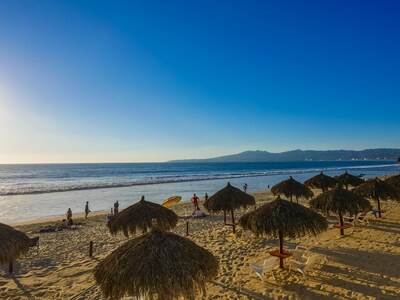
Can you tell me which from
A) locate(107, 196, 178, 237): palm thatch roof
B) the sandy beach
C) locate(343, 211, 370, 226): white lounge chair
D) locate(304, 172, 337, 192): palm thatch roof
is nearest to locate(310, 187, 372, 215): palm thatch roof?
the sandy beach

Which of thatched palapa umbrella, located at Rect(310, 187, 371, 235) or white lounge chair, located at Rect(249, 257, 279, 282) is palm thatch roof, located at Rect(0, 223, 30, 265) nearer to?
white lounge chair, located at Rect(249, 257, 279, 282)

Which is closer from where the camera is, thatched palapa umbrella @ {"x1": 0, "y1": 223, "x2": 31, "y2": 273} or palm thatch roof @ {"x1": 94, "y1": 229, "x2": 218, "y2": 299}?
palm thatch roof @ {"x1": 94, "y1": 229, "x2": 218, "y2": 299}

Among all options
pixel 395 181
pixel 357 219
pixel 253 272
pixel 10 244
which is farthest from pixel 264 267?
pixel 395 181

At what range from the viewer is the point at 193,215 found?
19.7 meters

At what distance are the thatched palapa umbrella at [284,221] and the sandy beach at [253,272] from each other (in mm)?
1193

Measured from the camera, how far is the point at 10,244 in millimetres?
8055

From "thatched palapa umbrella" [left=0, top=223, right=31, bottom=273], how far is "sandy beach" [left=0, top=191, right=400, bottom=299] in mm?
1108

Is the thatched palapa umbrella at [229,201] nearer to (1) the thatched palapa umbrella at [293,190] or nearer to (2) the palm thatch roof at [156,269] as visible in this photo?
(1) the thatched palapa umbrella at [293,190]

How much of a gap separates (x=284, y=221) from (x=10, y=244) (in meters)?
7.40

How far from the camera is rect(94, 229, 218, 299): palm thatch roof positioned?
510cm

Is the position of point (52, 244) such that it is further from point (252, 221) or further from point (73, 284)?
point (252, 221)

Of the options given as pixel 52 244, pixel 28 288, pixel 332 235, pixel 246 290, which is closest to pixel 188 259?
pixel 246 290

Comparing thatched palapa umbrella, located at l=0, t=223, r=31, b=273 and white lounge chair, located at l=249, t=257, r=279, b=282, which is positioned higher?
thatched palapa umbrella, located at l=0, t=223, r=31, b=273

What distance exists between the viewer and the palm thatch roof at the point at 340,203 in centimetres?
1126
